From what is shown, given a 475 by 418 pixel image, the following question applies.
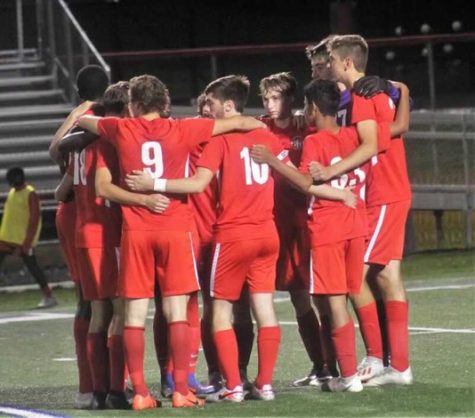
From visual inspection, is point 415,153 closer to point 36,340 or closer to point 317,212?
point 36,340

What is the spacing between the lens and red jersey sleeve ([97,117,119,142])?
31.2 feet

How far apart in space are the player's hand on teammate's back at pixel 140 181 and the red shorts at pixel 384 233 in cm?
156

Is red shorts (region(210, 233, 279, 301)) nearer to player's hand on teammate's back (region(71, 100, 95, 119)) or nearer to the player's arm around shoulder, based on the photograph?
the player's arm around shoulder

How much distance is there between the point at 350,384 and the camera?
998cm

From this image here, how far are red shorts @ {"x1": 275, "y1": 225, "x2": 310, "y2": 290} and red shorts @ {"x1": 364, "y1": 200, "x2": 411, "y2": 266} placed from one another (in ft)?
1.40

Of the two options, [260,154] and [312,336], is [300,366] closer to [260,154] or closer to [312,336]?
[312,336]

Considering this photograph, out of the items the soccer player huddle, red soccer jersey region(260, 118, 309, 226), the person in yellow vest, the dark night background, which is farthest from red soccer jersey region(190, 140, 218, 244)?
the dark night background

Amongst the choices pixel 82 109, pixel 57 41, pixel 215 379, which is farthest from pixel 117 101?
pixel 57 41

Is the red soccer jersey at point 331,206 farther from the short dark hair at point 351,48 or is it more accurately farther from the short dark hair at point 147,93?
the short dark hair at point 147,93

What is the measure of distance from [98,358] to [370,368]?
1.68 metres

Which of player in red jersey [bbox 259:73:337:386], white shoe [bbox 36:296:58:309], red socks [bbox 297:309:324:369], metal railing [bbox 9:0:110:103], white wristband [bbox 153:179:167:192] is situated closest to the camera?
white wristband [bbox 153:179:167:192]

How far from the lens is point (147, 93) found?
9.55 meters

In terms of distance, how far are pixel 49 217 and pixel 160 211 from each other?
1523cm

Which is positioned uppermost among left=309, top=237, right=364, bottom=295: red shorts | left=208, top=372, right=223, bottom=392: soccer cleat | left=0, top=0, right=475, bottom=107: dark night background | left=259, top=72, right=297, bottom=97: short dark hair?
left=0, top=0, right=475, bottom=107: dark night background
